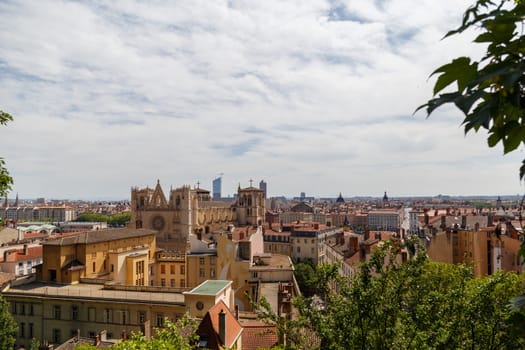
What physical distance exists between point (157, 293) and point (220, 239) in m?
10.5

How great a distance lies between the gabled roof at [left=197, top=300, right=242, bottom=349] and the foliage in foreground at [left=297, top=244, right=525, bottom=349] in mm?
9811

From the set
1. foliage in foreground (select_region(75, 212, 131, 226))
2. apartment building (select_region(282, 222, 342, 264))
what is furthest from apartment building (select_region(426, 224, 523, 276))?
foliage in foreground (select_region(75, 212, 131, 226))

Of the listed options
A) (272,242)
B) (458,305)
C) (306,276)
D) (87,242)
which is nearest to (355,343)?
(458,305)

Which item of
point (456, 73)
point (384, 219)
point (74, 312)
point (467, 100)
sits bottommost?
point (74, 312)

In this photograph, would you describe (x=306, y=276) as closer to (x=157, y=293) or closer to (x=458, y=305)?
(x=157, y=293)

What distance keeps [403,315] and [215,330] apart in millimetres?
11838

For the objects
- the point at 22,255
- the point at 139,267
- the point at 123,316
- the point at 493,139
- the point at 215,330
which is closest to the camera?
the point at 493,139

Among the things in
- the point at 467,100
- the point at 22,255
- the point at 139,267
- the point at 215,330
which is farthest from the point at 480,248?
the point at 22,255

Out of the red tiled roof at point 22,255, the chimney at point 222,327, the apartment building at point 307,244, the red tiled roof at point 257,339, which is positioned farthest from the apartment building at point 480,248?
the red tiled roof at point 22,255

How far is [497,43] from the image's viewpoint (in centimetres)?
202

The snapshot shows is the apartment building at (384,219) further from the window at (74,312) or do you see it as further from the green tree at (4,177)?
the green tree at (4,177)

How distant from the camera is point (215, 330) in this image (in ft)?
59.2

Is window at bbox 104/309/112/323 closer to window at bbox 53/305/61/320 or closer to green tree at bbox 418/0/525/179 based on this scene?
window at bbox 53/305/61/320

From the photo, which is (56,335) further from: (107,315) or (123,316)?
(123,316)
